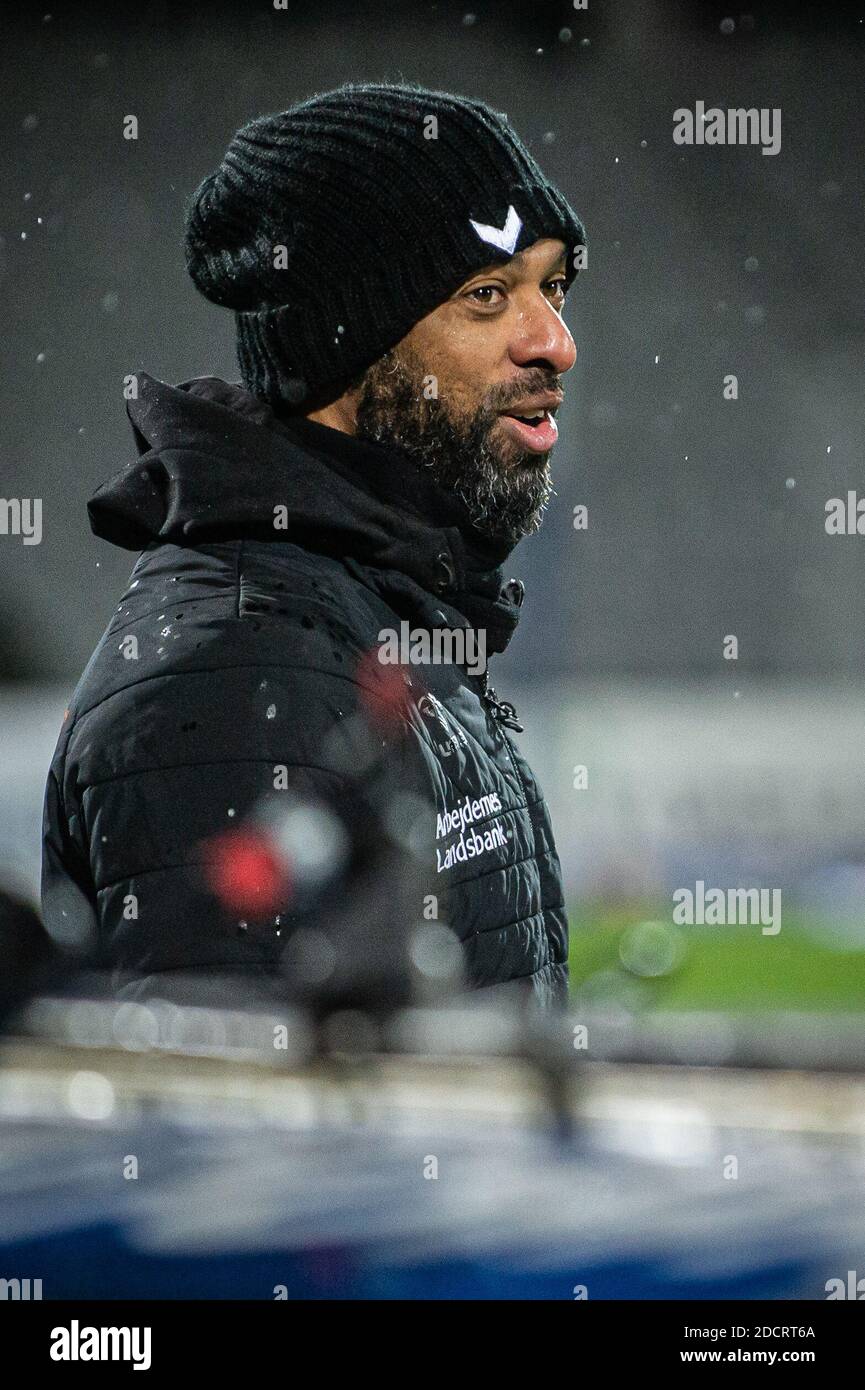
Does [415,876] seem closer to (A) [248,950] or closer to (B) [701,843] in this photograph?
(A) [248,950]

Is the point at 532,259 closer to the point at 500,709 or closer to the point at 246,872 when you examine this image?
the point at 500,709

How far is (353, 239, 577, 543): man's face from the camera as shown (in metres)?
0.86

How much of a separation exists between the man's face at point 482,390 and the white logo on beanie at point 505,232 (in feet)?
0.03

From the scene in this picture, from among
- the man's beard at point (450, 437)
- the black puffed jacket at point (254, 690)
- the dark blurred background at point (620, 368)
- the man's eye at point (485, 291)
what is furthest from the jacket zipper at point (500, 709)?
the dark blurred background at point (620, 368)

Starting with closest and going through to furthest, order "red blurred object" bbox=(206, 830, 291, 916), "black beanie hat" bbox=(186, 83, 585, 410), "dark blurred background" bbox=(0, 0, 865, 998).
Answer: "red blurred object" bbox=(206, 830, 291, 916)
"black beanie hat" bbox=(186, 83, 585, 410)
"dark blurred background" bbox=(0, 0, 865, 998)

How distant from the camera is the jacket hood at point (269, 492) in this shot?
763mm

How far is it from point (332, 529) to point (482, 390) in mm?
147

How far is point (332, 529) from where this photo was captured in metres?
0.78

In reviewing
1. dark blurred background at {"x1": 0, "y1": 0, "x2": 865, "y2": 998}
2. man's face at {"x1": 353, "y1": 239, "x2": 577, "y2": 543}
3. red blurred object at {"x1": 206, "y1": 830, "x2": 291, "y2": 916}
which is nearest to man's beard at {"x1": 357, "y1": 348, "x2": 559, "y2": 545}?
man's face at {"x1": 353, "y1": 239, "x2": 577, "y2": 543}

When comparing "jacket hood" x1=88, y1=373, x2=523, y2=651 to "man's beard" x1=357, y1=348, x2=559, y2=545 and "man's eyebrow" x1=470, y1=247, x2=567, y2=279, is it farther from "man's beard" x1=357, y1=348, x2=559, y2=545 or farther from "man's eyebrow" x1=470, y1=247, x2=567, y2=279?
"man's eyebrow" x1=470, y1=247, x2=567, y2=279

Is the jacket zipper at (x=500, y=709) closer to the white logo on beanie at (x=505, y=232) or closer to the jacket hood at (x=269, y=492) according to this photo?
the jacket hood at (x=269, y=492)

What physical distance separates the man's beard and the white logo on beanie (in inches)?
3.2

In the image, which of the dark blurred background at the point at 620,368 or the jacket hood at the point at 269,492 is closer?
the jacket hood at the point at 269,492

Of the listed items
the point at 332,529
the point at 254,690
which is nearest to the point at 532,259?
the point at 332,529
